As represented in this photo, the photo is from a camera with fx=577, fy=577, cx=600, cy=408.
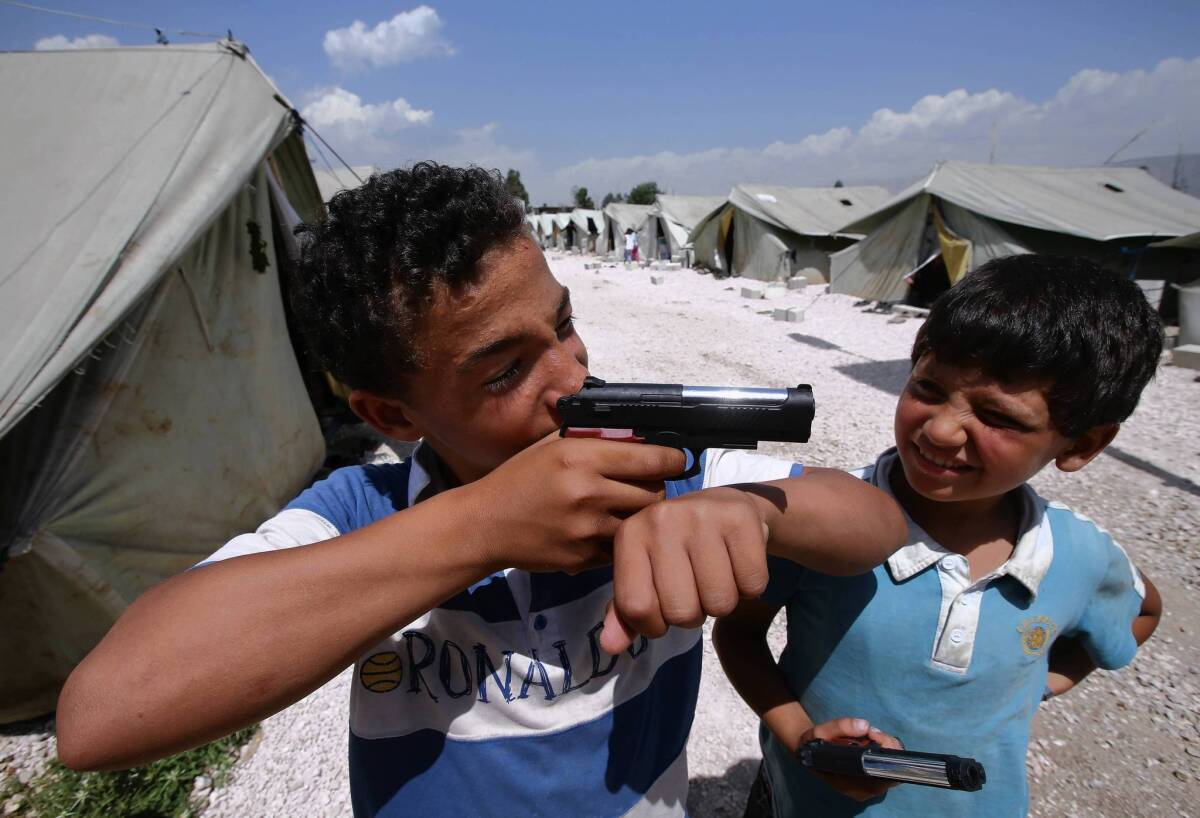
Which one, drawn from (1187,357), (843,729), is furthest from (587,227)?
(843,729)

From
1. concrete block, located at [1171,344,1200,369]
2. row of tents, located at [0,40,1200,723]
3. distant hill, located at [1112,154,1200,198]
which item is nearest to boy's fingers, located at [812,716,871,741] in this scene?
row of tents, located at [0,40,1200,723]

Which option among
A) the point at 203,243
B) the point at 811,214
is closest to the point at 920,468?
the point at 203,243

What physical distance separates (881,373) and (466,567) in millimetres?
8326

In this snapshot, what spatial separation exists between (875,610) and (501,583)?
855 millimetres

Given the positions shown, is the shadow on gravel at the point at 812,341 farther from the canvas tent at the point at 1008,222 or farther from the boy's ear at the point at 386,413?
the boy's ear at the point at 386,413

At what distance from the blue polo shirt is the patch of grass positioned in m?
2.45

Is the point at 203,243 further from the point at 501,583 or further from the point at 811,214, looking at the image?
the point at 811,214

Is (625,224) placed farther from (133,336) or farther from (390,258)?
(390,258)

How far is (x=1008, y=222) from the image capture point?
11.1 meters

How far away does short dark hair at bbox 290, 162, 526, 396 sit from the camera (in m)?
1.15

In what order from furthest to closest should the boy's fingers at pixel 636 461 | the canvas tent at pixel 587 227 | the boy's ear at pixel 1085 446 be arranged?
1. the canvas tent at pixel 587 227
2. the boy's ear at pixel 1085 446
3. the boy's fingers at pixel 636 461

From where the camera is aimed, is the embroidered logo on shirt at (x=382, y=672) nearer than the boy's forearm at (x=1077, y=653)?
Yes

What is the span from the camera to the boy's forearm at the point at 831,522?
41.7 inches

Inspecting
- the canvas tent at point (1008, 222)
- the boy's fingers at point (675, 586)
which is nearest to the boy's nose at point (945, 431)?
the boy's fingers at point (675, 586)
